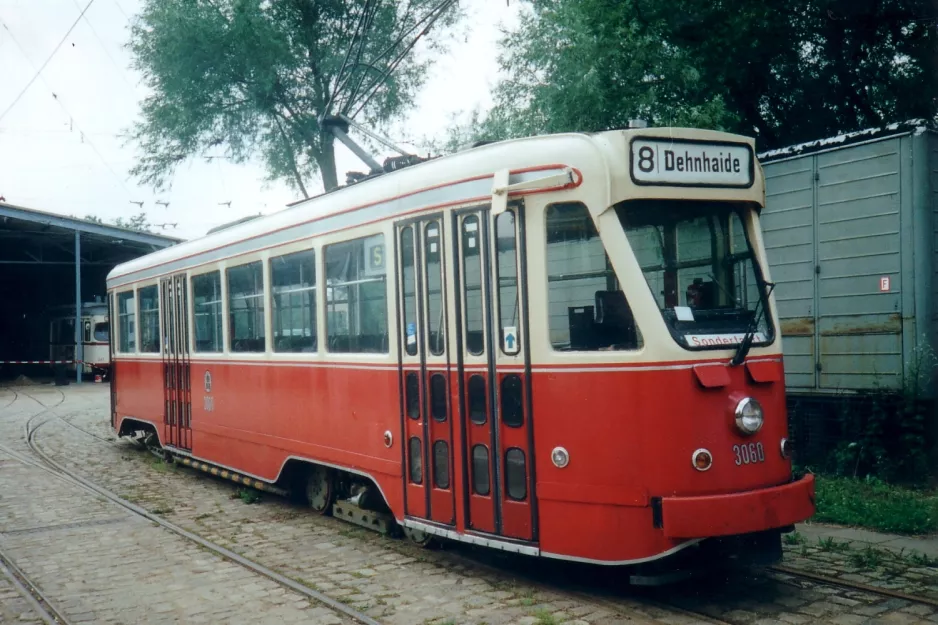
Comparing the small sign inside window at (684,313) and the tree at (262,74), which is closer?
the small sign inside window at (684,313)

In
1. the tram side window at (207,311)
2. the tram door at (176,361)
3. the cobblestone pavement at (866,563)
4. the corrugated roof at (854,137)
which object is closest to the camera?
the cobblestone pavement at (866,563)

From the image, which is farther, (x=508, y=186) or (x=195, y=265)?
(x=195, y=265)

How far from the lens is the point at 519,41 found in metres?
15.9

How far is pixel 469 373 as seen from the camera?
6359 mm

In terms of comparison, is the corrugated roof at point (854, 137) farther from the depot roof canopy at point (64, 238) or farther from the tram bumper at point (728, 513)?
the depot roof canopy at point (64, 238)

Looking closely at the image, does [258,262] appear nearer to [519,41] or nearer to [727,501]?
[727,501]

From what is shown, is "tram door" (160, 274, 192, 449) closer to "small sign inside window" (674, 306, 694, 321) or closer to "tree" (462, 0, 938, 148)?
"tree" (462, 0, 938, 148)

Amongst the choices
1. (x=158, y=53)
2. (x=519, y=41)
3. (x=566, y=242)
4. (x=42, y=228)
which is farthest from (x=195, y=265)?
(x=42, y=228)

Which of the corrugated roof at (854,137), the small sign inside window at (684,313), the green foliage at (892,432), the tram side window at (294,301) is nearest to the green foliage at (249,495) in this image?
the tram side window at (294,301)

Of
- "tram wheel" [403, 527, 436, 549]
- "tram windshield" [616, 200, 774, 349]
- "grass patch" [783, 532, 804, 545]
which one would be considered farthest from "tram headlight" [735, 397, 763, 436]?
"tram wheel" [403, 527, 436, 549]

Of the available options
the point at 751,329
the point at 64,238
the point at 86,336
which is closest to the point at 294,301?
the point at 751,329

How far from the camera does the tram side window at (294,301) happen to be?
8453mm

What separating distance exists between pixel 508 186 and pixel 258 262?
4.27m

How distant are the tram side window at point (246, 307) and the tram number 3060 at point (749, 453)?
5444 millimetres
